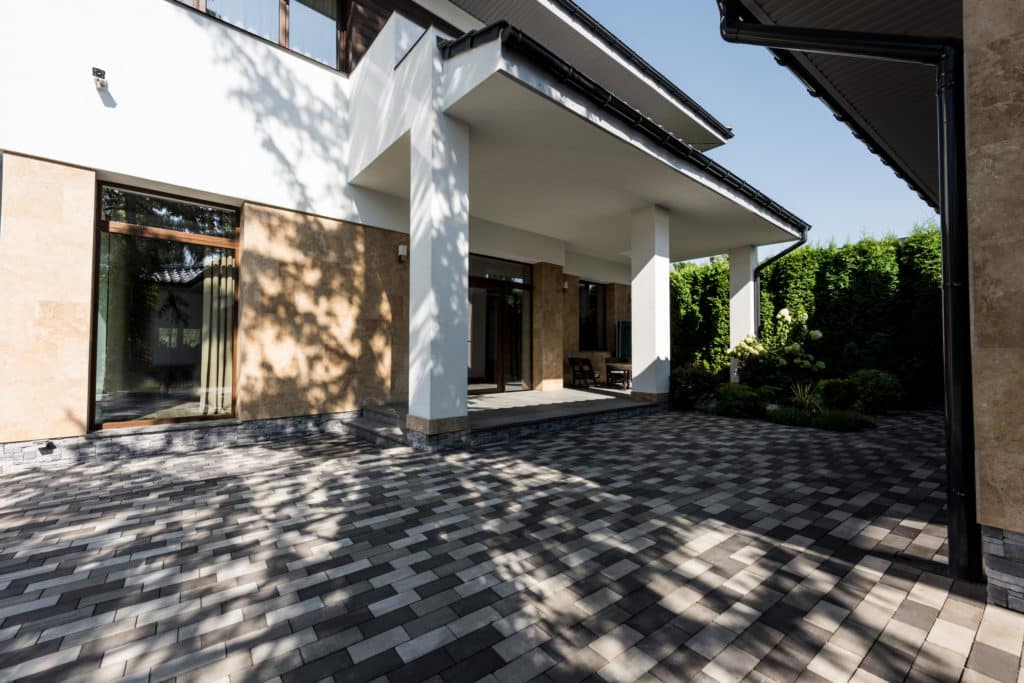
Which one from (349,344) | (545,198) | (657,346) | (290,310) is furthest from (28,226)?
A: (657,346)

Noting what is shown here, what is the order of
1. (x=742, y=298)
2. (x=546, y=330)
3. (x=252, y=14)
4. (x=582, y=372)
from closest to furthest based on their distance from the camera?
(x=252, y=14), (x=742, y=298), (x=546, y=330), (x=582, y=372)

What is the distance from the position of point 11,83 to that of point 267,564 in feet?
19.5

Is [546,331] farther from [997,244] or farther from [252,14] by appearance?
[997,244]

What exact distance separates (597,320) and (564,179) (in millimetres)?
6872

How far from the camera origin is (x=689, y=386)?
8.55m

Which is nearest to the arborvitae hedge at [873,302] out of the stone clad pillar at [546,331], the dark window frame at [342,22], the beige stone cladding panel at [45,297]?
the stone clad pillar at [546,331]

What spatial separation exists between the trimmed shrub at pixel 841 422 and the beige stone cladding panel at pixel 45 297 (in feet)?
32.8

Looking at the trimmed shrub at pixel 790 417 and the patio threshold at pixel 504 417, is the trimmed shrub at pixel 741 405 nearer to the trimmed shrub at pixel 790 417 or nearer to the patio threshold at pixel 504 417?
the trimmed shrub at pixel 790 417

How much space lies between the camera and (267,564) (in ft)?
8.43

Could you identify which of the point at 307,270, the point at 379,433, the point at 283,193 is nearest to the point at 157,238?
the point at 283,193

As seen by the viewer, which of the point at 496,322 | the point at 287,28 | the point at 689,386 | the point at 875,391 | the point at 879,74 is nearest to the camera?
the point at 879,74

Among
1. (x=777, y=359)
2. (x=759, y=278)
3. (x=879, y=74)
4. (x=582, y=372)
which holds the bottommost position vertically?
(x=582, y=372)

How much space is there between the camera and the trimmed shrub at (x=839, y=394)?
8117 mm

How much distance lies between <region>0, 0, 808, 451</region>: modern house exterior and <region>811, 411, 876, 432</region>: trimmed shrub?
→ 2.59 metres
